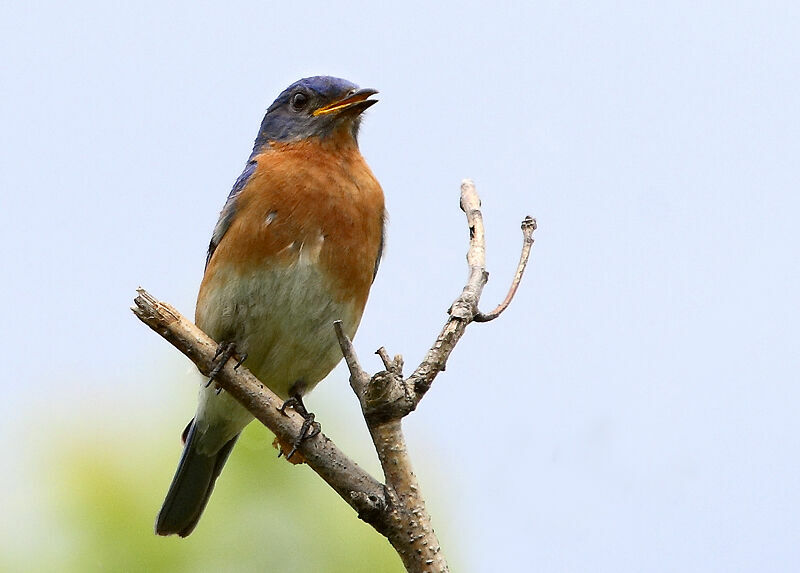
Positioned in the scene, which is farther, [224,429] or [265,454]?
[265,454]

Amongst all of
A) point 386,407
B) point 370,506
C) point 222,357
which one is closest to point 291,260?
point 222,357

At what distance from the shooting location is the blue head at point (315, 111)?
22.0 feet

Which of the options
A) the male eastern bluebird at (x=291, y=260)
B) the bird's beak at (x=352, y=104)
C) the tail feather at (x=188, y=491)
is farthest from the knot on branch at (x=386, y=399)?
the tail feather at (x=188, y=491)

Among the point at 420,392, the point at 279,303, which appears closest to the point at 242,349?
the point at 279,303

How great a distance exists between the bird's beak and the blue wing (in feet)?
1.83

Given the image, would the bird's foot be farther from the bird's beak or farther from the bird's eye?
the bird's eye

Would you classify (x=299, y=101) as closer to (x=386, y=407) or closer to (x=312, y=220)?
(x=312, y=220)

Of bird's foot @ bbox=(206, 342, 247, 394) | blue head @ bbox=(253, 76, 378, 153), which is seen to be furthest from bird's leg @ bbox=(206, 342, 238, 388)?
blue head @ bbox=(253, 76, 378, 153)

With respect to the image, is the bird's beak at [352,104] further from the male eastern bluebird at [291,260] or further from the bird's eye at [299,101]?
the bird's eye at [299,101]

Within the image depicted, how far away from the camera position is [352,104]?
6.67 m

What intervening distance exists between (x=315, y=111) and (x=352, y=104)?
0.30m

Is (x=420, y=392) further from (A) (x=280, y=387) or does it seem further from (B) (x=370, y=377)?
(A) (x=280, y=387)

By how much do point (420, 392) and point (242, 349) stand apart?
1.81 m

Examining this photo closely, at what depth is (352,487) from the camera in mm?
4719
